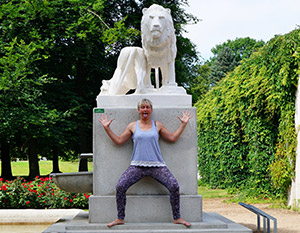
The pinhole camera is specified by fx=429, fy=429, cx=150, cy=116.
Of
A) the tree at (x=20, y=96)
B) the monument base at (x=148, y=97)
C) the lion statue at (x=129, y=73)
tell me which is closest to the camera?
the monument base at (x=148, y=97)

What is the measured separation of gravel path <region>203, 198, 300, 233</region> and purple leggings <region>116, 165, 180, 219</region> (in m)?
2.47

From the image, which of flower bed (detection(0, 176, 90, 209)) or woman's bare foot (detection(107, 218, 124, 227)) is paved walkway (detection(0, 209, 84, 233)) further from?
flower bed (detection(0, 176, 90, 209))

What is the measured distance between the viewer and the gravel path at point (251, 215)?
7535 mm

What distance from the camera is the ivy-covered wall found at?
967cm

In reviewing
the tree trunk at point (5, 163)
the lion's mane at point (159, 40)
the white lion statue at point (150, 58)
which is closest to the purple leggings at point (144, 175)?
the white lion statue at point (150, 58)

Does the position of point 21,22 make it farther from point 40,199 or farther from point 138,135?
point 138,135

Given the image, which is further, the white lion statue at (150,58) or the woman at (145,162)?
the white lion statue at (150,58)

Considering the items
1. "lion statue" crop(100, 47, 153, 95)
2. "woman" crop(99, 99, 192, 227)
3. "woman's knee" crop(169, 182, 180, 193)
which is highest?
"lion statue" crop(100, 47, 153, 95)

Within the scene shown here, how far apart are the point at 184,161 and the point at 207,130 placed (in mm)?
10918

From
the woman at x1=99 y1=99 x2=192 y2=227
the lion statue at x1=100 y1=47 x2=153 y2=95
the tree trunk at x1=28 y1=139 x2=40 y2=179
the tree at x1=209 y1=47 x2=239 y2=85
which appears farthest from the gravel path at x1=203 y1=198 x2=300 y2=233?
the tree at x1=209 y1=47 x2=239 y2=85

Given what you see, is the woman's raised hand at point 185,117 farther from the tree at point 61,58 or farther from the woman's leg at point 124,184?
the tree at point 61,58

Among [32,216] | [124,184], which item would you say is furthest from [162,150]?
[32,216]

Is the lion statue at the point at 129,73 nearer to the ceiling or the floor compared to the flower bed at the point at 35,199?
nearer to the ceiling

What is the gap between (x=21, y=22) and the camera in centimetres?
1510
